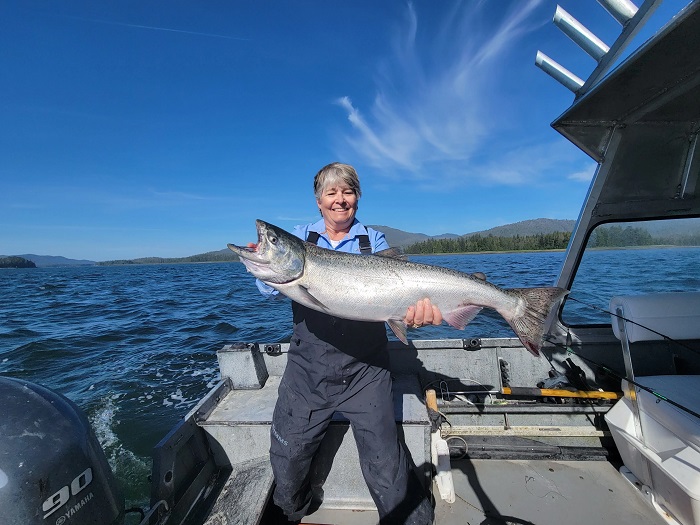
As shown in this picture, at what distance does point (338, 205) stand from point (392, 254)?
800 mm

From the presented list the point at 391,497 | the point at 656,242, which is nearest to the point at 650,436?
the point at 391,497

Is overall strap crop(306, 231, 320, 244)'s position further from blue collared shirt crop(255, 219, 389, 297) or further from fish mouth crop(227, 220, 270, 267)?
fish mouth crop(227, 220, 270, 267)

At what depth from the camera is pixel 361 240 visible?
3.94 m

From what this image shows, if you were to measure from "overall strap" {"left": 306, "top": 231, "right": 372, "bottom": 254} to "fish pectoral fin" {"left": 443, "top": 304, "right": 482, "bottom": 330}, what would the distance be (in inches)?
44.6

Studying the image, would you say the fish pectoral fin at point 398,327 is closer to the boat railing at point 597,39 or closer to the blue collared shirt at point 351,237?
the blue collared shirt at point 351,237

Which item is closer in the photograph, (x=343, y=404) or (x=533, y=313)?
(x=343, y=404)

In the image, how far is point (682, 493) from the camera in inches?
121

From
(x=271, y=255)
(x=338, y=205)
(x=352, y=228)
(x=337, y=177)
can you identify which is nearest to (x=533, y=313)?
(x=352, y=228)

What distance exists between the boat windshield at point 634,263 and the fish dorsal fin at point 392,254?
3314mm

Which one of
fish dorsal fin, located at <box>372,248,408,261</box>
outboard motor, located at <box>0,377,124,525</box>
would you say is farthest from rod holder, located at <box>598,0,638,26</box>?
outboard motor, located at <box>0,377,124,525</box>

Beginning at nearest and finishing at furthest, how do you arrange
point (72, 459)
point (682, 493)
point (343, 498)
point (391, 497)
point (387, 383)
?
point (72, 459) → point (682, 493) → point (391, 497) → point (387, 383) → point (343, 498)

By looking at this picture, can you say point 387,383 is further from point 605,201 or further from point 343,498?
point 605,201

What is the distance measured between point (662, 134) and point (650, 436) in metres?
3.85

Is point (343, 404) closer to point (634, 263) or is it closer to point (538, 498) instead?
point (538, 498)
